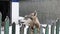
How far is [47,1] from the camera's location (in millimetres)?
7016

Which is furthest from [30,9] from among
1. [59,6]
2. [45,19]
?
[59,6]

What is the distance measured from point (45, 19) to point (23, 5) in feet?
3.36

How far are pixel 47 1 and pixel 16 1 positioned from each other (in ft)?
4.48

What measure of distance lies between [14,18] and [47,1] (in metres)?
1.58

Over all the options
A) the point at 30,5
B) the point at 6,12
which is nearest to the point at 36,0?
the point at 30,5

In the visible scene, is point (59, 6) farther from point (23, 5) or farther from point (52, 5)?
point (23, 5)

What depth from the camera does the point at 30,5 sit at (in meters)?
7.02

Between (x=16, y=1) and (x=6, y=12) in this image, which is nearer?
(x=16, y=1)

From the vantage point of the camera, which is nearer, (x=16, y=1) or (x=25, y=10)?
(x=16, y=1)

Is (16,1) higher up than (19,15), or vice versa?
(16,1)

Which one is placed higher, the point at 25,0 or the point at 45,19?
the point at 25,0

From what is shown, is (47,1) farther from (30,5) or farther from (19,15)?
(19,15)

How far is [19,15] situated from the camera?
6.86 m

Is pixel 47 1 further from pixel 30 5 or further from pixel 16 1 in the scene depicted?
pixel 16 1
